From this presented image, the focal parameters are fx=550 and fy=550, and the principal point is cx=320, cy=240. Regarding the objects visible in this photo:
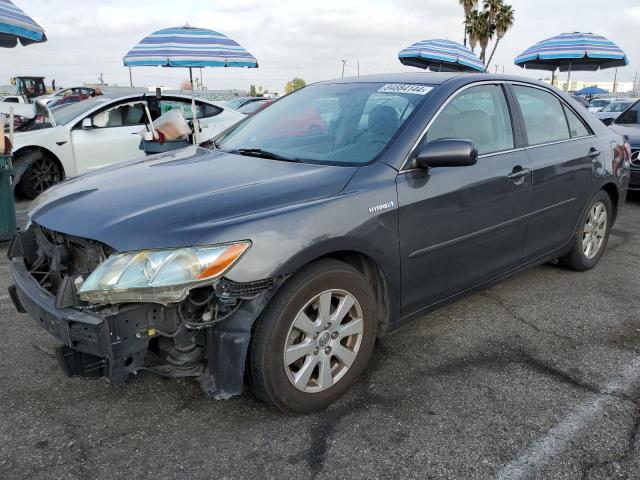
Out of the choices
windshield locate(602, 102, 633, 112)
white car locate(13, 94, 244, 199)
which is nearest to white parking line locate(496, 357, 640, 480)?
white car locate(13, 94, 244, 199)

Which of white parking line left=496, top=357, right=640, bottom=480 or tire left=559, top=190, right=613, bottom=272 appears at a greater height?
tire left=559, top=190, right=613, bottom=272

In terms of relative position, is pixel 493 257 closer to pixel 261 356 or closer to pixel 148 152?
pixel 261 356

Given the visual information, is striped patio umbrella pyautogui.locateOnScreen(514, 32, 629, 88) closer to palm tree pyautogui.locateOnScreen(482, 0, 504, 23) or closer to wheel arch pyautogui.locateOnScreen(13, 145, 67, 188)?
wheel arch pyautogui.locateOnScreen(13, 145, 67, 188)

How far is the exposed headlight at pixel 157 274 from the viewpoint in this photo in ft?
6.99

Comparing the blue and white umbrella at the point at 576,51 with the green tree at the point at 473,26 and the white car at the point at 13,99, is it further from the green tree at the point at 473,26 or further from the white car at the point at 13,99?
the green tree at the point at 473,26

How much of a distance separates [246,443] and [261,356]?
0.41 m

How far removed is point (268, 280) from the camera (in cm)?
229

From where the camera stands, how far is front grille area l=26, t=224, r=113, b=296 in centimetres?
236

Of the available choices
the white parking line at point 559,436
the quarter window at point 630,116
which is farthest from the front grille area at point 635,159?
the white parking line at point 559,436

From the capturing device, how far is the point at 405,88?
329 cm

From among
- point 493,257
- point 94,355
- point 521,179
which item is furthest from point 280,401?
point 521,179

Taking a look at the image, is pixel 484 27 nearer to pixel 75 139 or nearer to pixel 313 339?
pixel 75 139

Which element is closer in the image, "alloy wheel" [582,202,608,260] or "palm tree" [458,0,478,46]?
"alloy wheel" [582,202,608,260]

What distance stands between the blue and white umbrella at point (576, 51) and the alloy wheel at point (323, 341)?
12.0 meters
